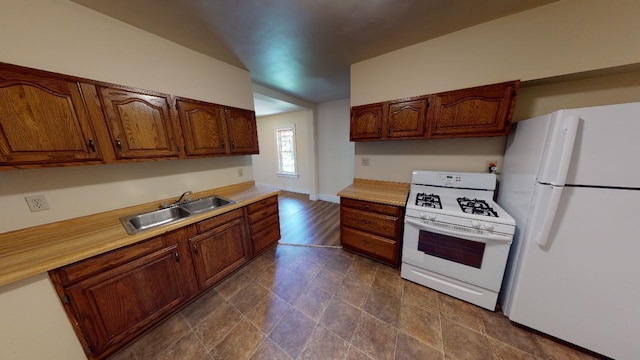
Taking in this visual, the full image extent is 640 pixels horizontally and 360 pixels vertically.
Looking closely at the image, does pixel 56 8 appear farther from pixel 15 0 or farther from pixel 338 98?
pixel 338 98

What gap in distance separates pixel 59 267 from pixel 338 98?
4.16m

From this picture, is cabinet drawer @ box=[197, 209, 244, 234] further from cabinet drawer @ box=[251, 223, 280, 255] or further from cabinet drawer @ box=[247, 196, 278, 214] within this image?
cabinet drawer @ box=[251, 223, 280, 255]

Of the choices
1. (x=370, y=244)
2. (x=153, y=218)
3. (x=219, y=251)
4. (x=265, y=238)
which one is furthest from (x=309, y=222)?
(x=153, y=218)

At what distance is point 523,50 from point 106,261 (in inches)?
148

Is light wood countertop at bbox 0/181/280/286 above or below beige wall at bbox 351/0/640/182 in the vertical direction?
below

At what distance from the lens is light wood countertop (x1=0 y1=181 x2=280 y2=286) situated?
3.38ft

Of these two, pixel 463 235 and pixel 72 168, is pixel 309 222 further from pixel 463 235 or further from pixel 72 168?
pixel 72 168

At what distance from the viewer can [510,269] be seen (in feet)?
5.01

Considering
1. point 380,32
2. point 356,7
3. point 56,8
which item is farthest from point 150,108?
point 380,32

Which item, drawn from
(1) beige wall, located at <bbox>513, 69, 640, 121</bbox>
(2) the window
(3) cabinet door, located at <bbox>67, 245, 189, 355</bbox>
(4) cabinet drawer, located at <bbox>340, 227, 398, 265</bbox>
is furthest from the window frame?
(1) beige wall, located at <bbox>513, 69, 640, 121</bbox>

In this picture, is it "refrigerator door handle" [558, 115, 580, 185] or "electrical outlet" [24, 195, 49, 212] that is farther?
"electrical outlet" [24, 195, 49, 212]

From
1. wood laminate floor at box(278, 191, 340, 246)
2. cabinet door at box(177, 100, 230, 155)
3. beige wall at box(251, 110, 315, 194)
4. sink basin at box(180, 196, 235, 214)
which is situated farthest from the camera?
beige wall at box(251, 110, 315, 194)

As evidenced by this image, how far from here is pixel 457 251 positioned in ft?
5.41

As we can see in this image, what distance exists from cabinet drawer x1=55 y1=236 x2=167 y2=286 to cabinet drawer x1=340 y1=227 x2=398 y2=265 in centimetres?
193
